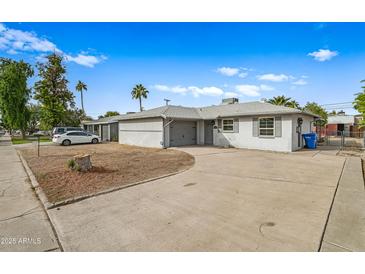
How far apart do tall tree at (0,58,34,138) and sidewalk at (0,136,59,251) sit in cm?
2699

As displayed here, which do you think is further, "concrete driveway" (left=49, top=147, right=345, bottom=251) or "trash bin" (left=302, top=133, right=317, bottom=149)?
"trash bin" (left=302, top=133, right=317, bottom=149)

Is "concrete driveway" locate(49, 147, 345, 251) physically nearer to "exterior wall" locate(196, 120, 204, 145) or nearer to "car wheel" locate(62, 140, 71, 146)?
"exterior wall" locate(196, 120, 204, 145)

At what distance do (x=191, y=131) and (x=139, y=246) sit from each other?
50.6ft

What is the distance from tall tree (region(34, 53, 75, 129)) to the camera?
29.1 meters

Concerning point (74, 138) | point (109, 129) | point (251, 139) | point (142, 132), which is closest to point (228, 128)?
point (251, 139)

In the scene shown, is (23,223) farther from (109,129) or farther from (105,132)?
(105,132)

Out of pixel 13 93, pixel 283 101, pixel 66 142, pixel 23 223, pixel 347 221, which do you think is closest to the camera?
pixel 347 221

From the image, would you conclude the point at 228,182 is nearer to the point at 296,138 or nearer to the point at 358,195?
the point at 358,195

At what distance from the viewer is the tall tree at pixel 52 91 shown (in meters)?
29.1

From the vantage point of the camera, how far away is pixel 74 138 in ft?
64.2

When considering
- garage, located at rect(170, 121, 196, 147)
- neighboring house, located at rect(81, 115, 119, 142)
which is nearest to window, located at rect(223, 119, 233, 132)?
garage, located at rect(170, 121, 196, 147)

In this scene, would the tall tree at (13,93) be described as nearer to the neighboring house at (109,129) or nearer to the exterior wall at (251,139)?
the neighboring house at (109,129)

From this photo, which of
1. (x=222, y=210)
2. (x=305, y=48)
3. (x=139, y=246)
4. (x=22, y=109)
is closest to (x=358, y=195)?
(x=222, y=210)

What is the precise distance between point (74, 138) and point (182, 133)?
11391 millimetres
